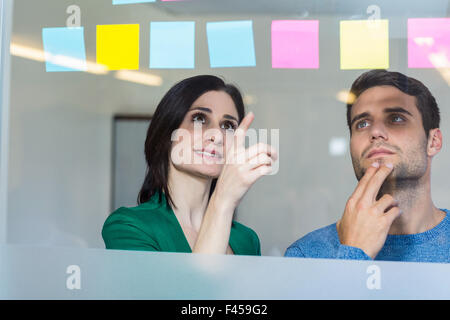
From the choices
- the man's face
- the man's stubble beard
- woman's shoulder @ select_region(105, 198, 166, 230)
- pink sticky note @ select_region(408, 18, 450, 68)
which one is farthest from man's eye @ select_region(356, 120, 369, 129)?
woman's shoulder @ select_region(105, 198, 166, 230)

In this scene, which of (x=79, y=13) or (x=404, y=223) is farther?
(x=79, y=13)

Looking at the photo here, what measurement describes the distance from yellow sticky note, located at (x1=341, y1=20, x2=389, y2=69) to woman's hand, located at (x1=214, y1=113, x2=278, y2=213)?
36cm

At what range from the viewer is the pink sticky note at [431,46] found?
4.86 ft

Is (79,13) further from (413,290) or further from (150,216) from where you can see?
(413,290)

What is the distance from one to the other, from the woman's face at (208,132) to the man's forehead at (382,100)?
0.40 meters

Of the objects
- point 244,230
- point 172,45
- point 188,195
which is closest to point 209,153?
point 188,195

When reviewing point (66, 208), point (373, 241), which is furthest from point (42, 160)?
point (373, 241)

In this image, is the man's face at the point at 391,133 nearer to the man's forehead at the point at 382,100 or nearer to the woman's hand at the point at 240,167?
the man's forehead at the point at 382,100

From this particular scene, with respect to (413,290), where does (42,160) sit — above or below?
above

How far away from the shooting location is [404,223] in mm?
1469

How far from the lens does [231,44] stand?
1.62m

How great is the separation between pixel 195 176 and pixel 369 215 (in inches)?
22.6

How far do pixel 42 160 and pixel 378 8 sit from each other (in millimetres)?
1275

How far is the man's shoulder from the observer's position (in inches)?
59.9
